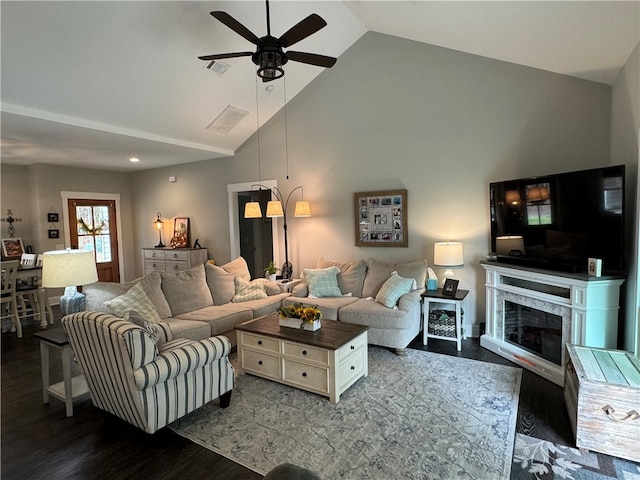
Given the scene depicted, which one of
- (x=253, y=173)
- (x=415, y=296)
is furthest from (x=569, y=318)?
(x=253, y=173)

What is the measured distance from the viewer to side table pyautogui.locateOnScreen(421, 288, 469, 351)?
4084 mm

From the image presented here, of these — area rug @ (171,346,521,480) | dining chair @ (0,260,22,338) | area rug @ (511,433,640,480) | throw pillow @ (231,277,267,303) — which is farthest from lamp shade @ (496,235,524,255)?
dining chair @ (0,260,22,338)

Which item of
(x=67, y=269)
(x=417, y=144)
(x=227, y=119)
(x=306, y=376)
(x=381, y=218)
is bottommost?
(x=306, y=376)

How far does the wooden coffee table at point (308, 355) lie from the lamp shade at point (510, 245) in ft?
6.25

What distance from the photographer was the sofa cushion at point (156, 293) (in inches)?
154

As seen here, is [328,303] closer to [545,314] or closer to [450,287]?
[450,287]

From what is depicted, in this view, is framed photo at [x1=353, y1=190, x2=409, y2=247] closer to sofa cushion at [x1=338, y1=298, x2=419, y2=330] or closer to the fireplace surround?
sofa cushion at [x1=338, y1=298, x2=419, y2=330]

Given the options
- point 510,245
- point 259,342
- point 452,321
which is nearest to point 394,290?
point 452,321

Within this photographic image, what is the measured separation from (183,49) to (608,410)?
4.91m

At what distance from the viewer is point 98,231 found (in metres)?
7.64

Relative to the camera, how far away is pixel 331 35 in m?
4.59

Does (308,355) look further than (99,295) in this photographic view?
No

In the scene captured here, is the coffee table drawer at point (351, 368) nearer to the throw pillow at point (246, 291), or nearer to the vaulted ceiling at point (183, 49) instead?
the throw pillow at point (246, 291)

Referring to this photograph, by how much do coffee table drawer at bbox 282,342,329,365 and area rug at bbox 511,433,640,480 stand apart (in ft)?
4.86
